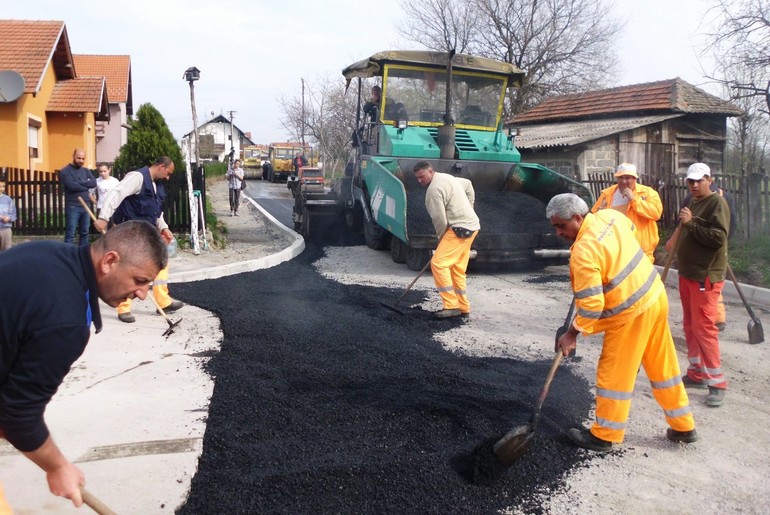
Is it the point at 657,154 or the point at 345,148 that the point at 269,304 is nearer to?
the point at 657,154

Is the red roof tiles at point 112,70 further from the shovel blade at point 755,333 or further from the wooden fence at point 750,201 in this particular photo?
the shovel blade at point 755,333

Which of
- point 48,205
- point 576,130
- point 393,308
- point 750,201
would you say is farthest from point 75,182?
point 576,130

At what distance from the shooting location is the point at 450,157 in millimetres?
10234

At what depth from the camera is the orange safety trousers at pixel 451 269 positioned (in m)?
6.83

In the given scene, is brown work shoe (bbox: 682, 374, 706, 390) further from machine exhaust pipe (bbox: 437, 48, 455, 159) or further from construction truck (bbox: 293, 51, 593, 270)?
machine exhaust pipe (bbox: 437, 48, 455, 159)

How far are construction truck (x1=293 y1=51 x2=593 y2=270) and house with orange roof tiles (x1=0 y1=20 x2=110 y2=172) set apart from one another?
10006mm

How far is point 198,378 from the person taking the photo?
4.87 m

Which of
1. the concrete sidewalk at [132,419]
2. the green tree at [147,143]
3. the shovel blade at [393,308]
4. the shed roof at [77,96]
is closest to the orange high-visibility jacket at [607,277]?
the concrete sidewalk at [132,419]

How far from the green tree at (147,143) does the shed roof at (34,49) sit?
5.43 metres

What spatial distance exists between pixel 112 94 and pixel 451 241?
1028 inches

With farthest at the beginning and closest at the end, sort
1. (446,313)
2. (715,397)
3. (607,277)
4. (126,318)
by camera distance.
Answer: (446,313) → (126,318) → (715,397) → (607,277)

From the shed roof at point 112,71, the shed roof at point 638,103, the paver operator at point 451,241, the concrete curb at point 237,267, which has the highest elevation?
the shed roof at point 112,71

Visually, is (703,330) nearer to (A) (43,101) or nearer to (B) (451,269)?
(B) (451,269)

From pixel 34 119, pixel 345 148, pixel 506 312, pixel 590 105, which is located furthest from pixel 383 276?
pixel 345 148
